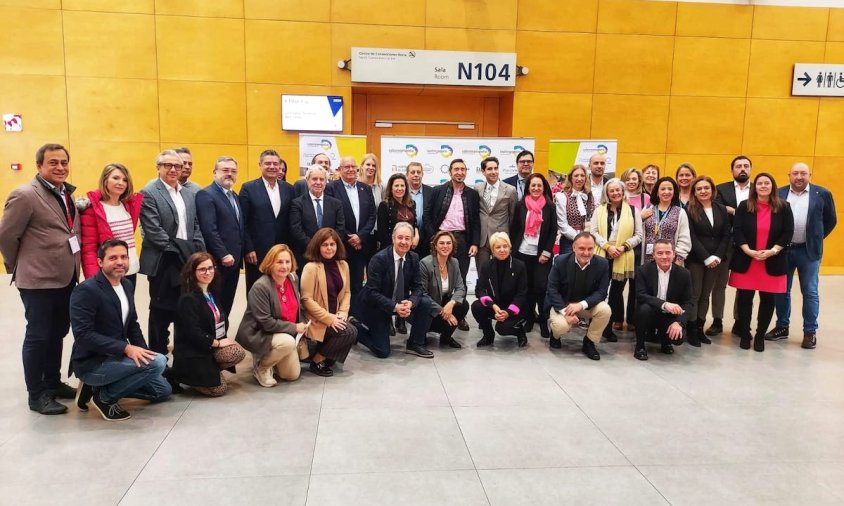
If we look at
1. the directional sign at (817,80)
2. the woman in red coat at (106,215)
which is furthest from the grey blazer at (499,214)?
the directional sign at (817,80)

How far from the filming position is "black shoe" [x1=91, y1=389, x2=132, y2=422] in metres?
3.11

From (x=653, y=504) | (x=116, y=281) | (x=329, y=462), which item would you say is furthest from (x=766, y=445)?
(x=116, y=281)

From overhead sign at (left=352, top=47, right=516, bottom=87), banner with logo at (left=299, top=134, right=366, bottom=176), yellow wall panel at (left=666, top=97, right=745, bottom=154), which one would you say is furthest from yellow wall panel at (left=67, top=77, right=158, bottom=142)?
yellow wall panel at (left=666, top=97, right=745, bottom=154)

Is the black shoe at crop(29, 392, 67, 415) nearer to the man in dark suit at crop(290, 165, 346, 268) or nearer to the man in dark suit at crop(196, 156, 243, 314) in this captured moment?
the man in dark suit at crop(196, 156, 243, 314)

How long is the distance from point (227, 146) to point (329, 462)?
21.0 ft

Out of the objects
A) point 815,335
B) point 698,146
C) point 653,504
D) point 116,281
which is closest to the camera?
point 653,504

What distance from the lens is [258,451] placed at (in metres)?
2.79

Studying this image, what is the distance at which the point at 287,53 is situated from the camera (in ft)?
26.1

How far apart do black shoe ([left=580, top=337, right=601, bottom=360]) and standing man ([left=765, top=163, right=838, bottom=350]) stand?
6.14 feet

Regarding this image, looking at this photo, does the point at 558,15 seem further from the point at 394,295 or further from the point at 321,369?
the point at 321,369

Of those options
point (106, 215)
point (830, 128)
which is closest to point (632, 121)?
point (830, 128)

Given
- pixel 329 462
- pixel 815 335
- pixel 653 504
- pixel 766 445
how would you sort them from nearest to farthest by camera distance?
pixel 653 504, pixel 329 462, pixel 766 445, pixel 815 335

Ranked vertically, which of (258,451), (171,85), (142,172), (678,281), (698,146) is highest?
(171,85)

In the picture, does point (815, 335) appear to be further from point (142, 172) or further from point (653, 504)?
point (142, 172)
